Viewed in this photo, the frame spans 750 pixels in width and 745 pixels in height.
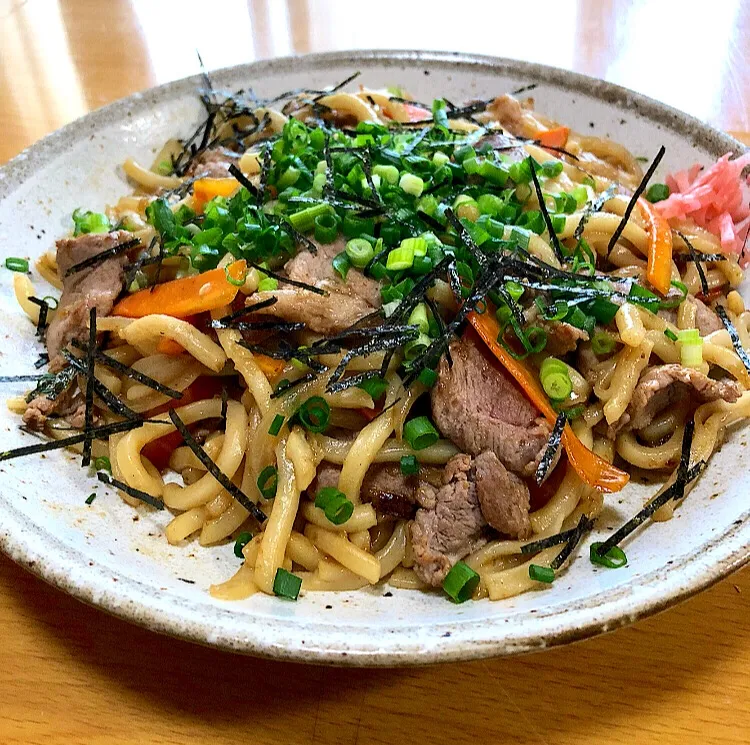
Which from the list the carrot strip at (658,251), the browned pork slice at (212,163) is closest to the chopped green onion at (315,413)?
the carrot strip at (658,251)

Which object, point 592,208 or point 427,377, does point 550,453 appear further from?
point 592,208

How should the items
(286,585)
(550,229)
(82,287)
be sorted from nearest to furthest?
(286,585), (550,229), (82,287)

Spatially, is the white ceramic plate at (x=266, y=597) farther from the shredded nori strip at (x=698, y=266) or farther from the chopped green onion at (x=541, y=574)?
the shredded nori strip at (x=698, y=266)

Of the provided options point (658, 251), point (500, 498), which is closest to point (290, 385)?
point (500, 498)

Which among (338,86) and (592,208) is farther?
(338,86)

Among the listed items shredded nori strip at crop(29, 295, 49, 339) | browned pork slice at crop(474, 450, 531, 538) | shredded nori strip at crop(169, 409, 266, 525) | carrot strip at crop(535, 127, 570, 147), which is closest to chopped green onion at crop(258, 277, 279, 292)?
shredded nori strip at crop(169, 409, 266, 525)

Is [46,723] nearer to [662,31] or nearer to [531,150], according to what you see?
[531,150]
